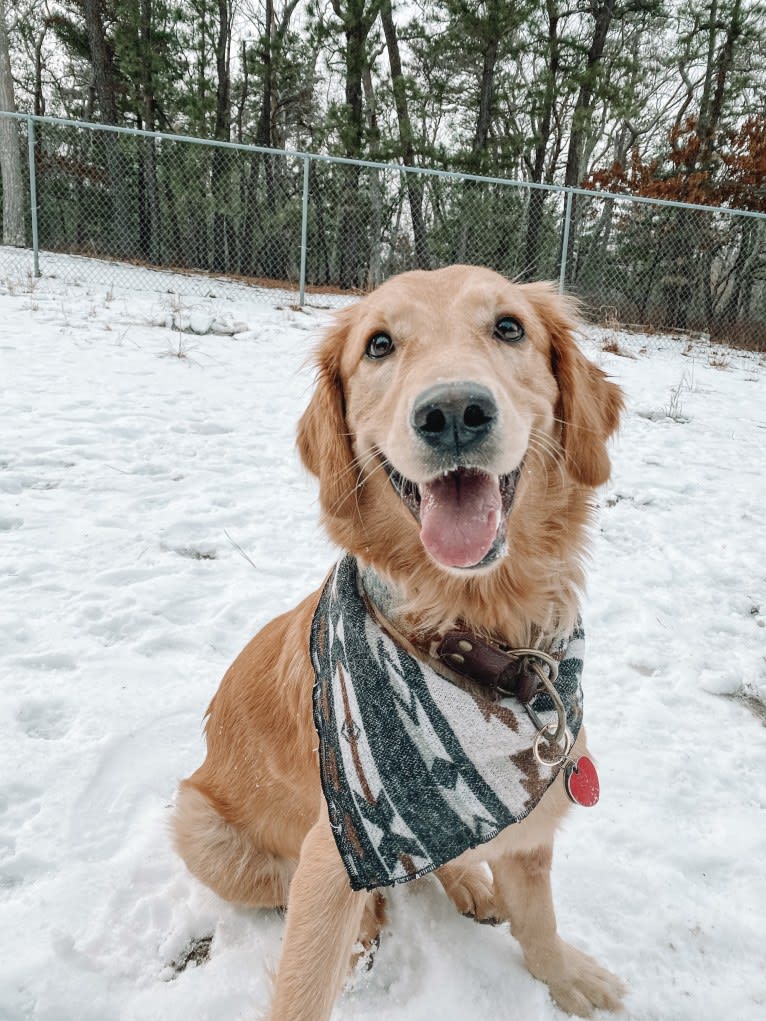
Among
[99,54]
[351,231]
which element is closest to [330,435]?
Answer: [351,231]

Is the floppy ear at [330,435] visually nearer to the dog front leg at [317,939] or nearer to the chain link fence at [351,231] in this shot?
the dog front leg at [317,939]

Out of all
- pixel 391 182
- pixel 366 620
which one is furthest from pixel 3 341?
pixel 391 182

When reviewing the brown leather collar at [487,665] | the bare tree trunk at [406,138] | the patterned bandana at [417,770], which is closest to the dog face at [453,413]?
the brown leather collar at [487,665]

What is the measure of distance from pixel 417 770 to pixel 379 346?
1.09 metres

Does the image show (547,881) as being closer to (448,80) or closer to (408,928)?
(408,928)

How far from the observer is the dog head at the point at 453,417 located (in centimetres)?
130

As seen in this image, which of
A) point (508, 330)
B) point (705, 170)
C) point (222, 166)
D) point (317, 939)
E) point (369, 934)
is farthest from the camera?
point (705, 170)

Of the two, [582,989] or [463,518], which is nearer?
[463,518]

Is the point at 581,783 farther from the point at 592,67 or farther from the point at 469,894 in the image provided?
the point at 592,67

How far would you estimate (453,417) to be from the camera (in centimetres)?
126

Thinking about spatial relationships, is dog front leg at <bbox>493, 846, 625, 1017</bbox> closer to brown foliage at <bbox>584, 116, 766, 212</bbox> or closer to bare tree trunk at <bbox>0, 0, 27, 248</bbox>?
bare tree trunk at <bbox>0, 0, 27, 248</bbox>

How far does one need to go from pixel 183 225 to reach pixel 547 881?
51.3 feet

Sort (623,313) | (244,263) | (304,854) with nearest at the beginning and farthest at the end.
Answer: (304,854), (623,313), (244,263)

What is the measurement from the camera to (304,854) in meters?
1.35
